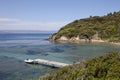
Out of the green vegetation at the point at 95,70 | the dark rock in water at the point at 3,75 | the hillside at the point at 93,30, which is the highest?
the hillside at the point at 93,30

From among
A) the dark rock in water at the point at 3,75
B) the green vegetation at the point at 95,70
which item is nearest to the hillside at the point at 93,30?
the dark rock in water at the point at 3,75

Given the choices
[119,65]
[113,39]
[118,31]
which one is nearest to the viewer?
[119,65]

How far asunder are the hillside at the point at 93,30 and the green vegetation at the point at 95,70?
105 meters

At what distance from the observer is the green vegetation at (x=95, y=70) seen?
23094 mm

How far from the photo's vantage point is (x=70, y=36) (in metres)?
150

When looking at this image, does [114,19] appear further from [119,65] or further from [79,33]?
[119,65]

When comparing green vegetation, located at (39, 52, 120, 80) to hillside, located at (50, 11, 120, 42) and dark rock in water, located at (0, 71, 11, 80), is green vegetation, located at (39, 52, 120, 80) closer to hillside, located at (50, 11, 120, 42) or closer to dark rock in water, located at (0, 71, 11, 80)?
dark rock in water, located at (0, 71, 11, 80)

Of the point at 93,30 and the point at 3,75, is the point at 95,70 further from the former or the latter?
the point at 93,30

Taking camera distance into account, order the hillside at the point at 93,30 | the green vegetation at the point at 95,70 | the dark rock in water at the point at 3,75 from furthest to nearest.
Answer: the hillside at the point at 93,30 → the dark rock in water at the point at 3,75 → the green vegetation at the point at 95,70

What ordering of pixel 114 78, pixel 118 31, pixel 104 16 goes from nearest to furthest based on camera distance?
pixel 114 78 < pixel 118 31 < pixel 104 16

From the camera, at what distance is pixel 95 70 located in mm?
24109

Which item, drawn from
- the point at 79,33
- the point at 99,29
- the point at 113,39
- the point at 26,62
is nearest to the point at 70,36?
the point at 79,33

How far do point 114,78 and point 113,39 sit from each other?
113469 mm

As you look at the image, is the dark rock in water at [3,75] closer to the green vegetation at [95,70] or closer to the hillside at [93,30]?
the green vegetation at [95,70]
